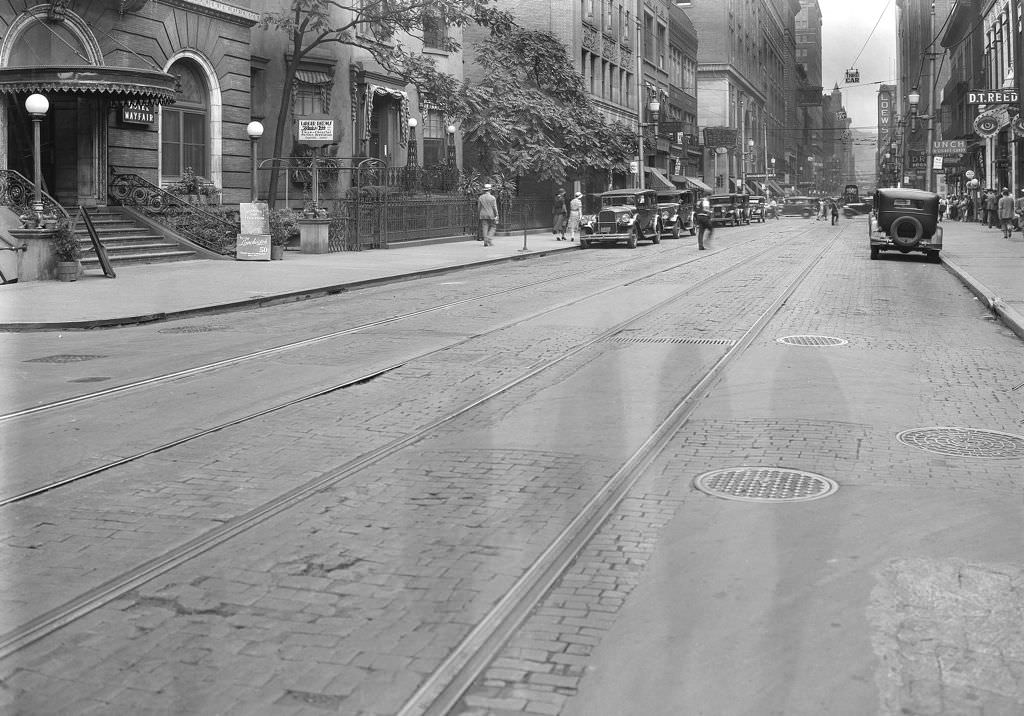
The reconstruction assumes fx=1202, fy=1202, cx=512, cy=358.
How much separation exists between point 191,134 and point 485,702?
29.0 m

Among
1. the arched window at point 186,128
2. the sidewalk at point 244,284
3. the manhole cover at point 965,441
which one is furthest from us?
the arched window at point 186,128

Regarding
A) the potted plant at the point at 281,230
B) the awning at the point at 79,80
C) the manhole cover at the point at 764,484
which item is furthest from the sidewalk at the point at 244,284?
the manhole cover at the point at 764,484

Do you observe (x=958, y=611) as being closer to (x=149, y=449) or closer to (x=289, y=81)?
(x=149, y=449)

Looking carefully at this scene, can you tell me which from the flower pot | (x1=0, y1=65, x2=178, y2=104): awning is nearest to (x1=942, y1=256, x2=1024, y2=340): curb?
the flower pot

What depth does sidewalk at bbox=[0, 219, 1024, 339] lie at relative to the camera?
53.9 ft

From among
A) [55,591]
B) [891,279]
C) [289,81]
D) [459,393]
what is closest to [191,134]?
[289,81]

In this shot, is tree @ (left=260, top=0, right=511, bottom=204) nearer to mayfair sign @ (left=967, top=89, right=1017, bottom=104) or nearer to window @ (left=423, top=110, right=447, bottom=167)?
window @ (left=423, top=110, right=447, bottom=167)

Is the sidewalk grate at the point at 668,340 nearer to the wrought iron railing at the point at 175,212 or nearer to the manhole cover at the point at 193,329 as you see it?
the manhole cover at the point at 193,329

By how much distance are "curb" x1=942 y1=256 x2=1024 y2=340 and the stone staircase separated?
16667mm

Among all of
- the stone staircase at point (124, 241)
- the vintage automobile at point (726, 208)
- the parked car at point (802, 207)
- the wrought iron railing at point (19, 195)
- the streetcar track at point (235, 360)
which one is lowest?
the streetcar track at point (235, 360)

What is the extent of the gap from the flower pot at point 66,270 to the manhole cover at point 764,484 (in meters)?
17.1

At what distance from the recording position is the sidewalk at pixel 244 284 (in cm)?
1644

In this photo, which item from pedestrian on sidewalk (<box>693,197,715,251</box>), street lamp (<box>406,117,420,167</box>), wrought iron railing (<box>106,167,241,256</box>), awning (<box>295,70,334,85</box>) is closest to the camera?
wrought iron railing (<box>106,167,241,256</box>)

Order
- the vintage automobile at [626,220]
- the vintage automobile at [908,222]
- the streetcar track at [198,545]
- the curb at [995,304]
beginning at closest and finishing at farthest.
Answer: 1. the streetcar track at [198,545]
2. the curb at [995,304]
3. the vintage automobile at [908,222]
4. the vintage automobile at [626,220]
